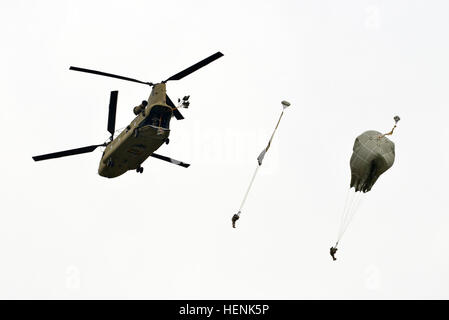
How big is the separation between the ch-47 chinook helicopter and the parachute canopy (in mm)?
12034

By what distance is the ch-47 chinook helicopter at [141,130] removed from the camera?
55.2 metres

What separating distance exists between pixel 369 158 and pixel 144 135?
16.2 m

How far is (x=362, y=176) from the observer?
55094mm

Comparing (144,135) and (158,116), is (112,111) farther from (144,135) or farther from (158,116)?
(158,116)

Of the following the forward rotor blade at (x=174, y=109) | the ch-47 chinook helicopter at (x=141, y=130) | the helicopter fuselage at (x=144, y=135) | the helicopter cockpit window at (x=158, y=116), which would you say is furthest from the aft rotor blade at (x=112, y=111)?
the helicopter cockpit window at (x=158, y=116)

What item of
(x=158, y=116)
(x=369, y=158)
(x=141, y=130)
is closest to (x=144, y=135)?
(x=141, y=130)

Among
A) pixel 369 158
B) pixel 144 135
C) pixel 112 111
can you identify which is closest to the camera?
pixel 369 158

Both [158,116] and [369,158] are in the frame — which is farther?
[158,116]

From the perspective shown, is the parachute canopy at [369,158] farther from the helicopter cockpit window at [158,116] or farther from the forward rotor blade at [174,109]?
the helicopter cockpit window at [158,116]

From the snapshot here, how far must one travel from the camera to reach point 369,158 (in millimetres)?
54094

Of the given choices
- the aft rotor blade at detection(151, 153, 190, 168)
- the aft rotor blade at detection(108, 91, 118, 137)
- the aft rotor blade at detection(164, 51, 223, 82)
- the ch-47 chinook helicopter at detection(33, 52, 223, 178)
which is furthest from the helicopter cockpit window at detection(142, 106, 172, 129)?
the aft rotor blade at detection(151, 153, 190, 168)

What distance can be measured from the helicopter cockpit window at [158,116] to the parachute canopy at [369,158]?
13.8 m
